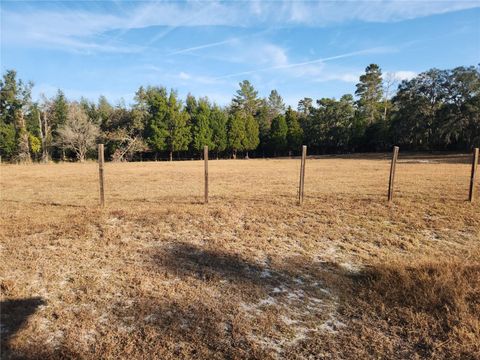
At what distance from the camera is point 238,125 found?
51.9 meters

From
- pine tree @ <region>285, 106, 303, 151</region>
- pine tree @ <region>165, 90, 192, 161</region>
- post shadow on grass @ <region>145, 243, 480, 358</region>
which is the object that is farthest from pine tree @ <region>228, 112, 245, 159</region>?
post shadow on grass @ <region>145, 243, 480, 358</region>

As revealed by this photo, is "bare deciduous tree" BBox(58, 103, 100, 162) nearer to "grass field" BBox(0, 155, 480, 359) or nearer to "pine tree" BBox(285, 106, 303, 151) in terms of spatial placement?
"pine tree" BBox(285, 106, 303, 151)

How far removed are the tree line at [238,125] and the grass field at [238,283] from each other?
3802cm

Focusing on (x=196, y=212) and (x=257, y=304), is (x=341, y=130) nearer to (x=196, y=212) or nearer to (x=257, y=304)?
(x=196, y=212)

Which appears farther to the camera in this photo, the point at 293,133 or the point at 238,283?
the point at 293,133

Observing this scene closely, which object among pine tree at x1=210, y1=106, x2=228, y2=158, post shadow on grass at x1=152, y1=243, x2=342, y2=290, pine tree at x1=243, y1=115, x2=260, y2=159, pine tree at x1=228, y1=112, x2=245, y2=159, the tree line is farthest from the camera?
pine tree at x1=243, y1=115, x2=260, y2=159

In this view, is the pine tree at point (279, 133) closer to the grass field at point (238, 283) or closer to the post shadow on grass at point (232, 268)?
the grass field at point (238, 283)

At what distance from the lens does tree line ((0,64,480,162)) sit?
40.3 m

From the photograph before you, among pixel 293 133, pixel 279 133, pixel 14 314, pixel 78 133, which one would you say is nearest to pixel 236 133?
pixel 279 133

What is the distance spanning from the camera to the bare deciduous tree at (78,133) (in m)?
41.9

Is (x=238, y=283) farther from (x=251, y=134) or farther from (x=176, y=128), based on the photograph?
(x=251, y=134)

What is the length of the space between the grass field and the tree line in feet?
125

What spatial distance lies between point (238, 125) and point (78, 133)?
74.9 ft

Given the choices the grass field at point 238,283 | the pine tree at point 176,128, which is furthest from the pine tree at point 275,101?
the grass field at point 238,283
